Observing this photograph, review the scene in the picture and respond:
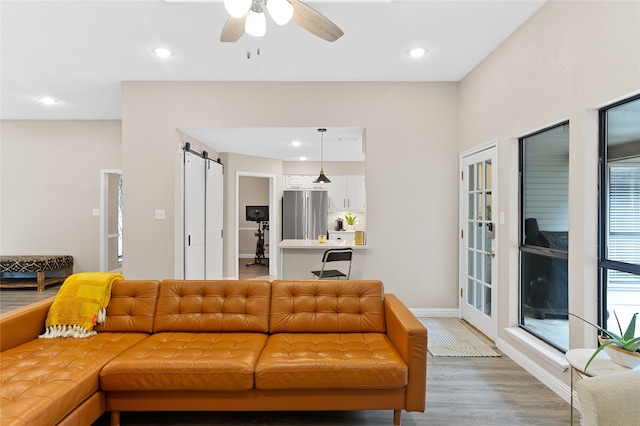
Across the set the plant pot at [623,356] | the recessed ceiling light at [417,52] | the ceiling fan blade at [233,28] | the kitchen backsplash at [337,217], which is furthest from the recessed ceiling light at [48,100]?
the plant pot at [623,356]

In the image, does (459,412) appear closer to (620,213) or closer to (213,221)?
(620,213)

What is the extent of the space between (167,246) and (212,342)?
2222 mm

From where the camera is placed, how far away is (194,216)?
4859 millimetres

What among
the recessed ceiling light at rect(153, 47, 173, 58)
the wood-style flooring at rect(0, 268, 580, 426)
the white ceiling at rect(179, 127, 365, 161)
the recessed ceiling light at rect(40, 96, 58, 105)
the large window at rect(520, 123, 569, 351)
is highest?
the recessed ceiling light at rect(40, 96, 58, 105)

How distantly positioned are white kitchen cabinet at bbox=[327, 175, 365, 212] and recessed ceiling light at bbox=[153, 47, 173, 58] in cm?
500

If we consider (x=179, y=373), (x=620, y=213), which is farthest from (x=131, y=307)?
(x=620, y=213)

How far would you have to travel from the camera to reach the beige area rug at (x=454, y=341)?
321 centimetres

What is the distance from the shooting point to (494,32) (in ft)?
10.2

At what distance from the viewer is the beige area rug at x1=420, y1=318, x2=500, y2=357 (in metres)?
3.21

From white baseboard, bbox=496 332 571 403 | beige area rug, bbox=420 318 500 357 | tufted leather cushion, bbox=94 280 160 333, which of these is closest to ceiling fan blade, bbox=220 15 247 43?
tufted leather cushion, bbox=94 280 160 333

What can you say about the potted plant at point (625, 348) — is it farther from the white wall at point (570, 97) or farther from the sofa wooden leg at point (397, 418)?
the sofa wooden leg at point (397, 418)

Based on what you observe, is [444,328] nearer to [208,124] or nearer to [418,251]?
[418,251]

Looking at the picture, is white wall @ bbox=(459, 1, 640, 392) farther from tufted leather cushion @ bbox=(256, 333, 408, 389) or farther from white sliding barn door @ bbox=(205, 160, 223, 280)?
white sliding barn door @ bbox=(205, 160, 223, 280)

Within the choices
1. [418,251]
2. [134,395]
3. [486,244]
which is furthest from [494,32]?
[134,395]
